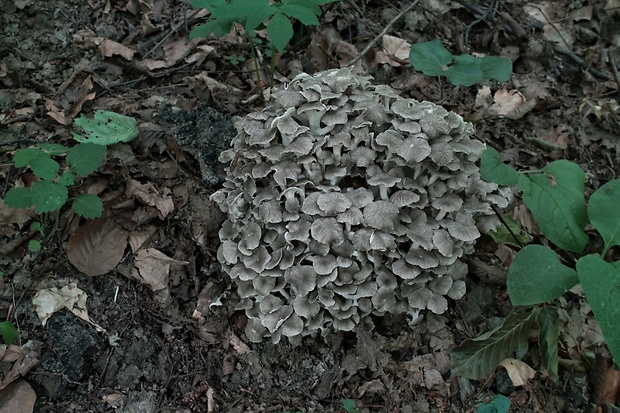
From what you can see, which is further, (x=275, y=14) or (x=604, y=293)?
(x=275, y=14)

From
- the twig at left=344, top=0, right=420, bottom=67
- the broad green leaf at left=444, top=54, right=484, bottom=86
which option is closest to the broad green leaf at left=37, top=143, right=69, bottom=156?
the twig at left=344, top=0, right=420, bottom=67

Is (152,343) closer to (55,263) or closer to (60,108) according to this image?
(55,263)

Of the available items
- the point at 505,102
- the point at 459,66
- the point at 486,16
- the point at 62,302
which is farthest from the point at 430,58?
the point at 62,302

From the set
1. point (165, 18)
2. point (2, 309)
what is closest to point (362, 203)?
point (2, 309)

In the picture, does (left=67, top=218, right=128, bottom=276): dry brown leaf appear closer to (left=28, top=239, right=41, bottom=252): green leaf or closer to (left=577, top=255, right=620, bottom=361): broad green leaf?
(left=28, top=239, right=41, bottom=252): green leaf

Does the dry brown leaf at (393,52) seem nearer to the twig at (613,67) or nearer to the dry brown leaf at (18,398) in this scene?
the twig at (613,67)

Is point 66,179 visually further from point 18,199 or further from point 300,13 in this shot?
point 300,13

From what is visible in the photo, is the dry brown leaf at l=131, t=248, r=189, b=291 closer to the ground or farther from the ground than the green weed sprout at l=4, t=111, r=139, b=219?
closer to the ground
